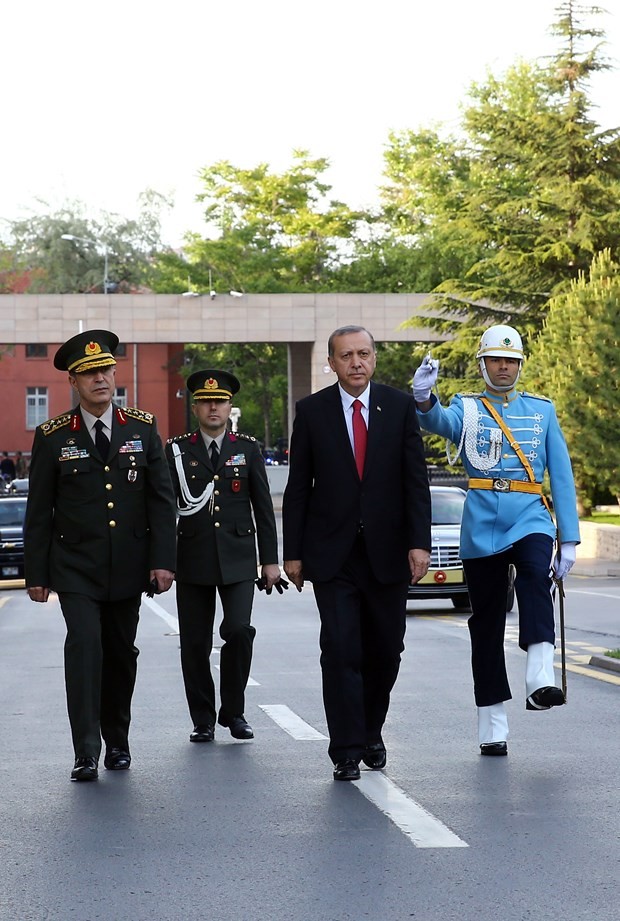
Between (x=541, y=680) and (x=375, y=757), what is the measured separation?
84cm

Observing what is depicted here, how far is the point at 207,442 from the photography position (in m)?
9.11

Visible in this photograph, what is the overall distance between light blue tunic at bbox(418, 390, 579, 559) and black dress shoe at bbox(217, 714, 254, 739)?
1600mm

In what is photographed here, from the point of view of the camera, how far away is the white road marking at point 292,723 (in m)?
9.02

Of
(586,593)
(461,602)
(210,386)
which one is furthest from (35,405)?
(210,386)

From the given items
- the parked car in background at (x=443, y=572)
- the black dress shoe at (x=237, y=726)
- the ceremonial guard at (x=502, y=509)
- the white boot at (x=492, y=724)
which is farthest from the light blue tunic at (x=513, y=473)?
the parked car in background at (x=443, y=572)

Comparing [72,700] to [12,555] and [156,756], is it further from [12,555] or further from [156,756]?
[12,555]

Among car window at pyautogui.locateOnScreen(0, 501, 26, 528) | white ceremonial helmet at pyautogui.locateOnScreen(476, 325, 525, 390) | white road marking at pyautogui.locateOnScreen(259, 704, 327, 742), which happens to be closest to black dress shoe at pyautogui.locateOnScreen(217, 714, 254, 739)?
white road marking at pyautogui.locateOnScreen(259, 704, 327, 742)

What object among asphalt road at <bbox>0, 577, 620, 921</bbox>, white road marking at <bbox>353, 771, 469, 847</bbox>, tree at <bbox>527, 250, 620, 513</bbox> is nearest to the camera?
asphalt road at <bbox>0, 577, 620, 921</bbox>

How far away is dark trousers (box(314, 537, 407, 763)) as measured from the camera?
24.4 feet

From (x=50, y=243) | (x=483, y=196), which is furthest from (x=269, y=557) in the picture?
(x=50, y=243)

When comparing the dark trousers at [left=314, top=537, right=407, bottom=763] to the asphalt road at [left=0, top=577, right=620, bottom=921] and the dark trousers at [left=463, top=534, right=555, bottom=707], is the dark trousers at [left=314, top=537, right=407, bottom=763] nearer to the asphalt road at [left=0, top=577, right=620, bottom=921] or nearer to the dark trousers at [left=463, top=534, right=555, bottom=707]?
the asphalt road at [left=0, top=577, right=620, bottom=921]

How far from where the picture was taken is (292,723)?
962cm

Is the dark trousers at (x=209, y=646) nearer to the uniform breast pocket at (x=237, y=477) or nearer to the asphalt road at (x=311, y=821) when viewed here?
the asphalt road at (x=311, y=821)

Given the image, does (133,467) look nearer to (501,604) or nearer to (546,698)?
(501,604)
